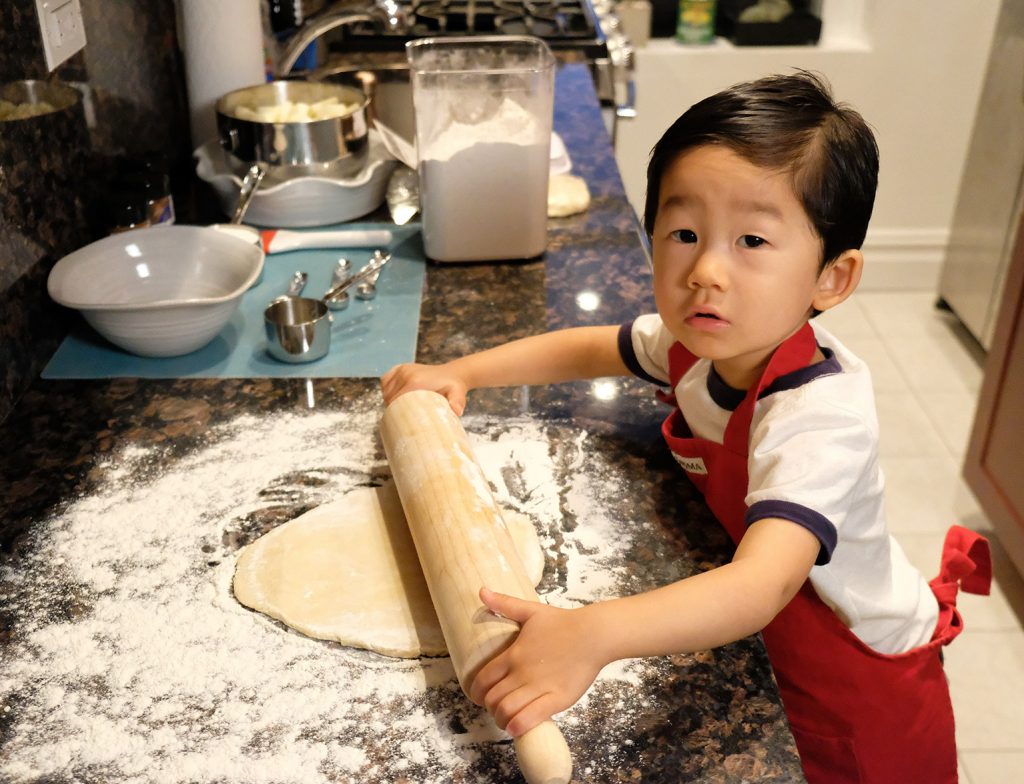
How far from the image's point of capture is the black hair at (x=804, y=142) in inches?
30.3

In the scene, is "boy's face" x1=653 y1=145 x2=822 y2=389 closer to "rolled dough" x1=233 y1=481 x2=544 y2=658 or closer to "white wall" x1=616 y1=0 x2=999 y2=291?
"rolled dough" x1=233 y1=481 x2=544 y2=658

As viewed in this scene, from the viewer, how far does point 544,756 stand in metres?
0.61

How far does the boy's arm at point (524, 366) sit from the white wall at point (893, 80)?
2.02 metres

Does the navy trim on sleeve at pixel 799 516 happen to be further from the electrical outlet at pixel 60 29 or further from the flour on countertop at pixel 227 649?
the electrical outlet at pixel 60 29

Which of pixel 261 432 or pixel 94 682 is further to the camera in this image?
pixel 261 432

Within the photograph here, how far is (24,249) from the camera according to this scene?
112 centimetres

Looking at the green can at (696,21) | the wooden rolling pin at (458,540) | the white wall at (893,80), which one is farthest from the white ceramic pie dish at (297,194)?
the green can at (696,21)

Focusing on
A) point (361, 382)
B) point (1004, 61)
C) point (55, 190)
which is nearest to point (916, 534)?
point (1004, 61)

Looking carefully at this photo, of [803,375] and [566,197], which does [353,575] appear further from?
[566,197]

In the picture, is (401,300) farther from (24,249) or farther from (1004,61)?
(1004,61)

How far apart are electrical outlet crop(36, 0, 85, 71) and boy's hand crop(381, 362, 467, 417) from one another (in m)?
0.59

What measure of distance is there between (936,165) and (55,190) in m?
2.73

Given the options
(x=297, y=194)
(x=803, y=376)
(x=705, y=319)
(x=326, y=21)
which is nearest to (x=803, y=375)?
(x=803, y=376)

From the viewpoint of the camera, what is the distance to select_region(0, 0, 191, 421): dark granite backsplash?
109 cm
